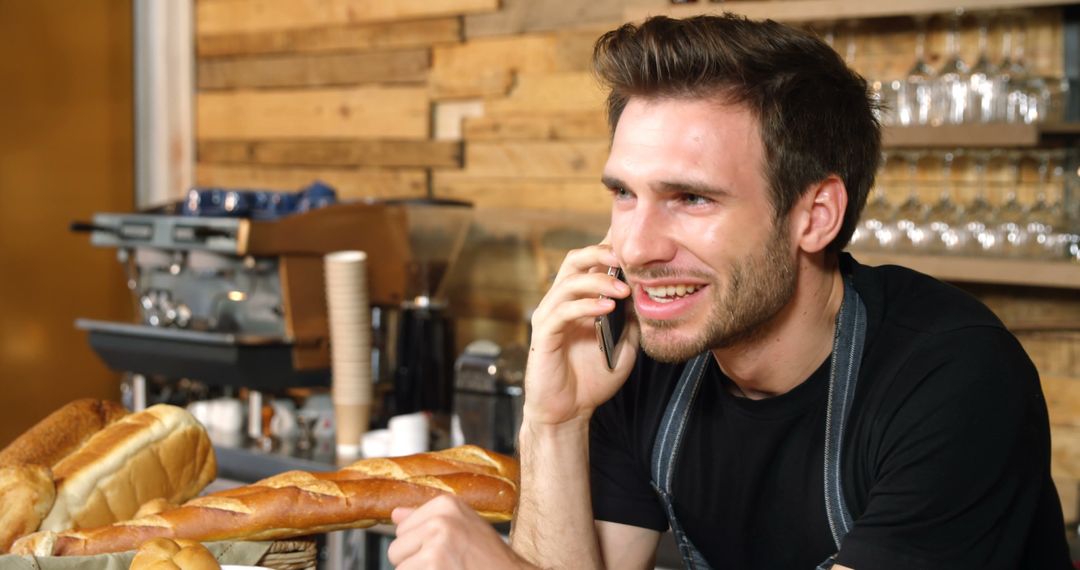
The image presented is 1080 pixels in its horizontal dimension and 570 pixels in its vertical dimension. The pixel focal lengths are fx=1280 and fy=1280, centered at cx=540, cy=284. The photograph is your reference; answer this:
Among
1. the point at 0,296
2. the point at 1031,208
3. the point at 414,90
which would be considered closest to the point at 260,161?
the point at 414,90

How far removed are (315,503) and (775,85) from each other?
77cm

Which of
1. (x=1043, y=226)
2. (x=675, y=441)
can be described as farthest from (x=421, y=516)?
(x=1043, y=226)

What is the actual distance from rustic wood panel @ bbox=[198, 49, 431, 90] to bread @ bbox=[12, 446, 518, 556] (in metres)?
2.33

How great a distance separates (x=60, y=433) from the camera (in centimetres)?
187

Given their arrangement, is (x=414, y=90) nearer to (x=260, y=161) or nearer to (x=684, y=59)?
(x=260, y=161)

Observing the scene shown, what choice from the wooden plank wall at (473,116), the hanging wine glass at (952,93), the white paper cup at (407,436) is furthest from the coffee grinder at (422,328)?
the hanging wine glass at (952,93)

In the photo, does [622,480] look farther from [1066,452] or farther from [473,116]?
[473,116]

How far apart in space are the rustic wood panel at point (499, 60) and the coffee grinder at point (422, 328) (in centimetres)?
50

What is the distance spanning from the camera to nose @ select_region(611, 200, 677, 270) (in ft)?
4.99

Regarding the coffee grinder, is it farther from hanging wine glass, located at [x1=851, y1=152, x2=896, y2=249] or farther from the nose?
the nose

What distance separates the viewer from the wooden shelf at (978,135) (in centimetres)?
262

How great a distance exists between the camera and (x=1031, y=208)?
8.91ft

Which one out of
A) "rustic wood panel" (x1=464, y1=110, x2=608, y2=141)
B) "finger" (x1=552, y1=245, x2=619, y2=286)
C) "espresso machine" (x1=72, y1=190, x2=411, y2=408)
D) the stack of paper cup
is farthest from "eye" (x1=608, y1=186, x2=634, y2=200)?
"rustic wood panel" (x1=464, y1=110, x2=608, y2=141)

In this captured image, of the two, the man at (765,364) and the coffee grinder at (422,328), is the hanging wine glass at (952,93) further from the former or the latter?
the coffee grinder at (422,328)
